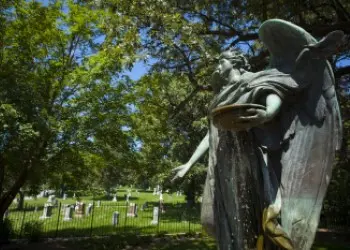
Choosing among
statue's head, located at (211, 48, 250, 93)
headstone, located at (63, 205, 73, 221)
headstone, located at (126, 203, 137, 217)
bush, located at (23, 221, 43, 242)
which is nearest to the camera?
statue's head, located at (211, 48, 250, 93)

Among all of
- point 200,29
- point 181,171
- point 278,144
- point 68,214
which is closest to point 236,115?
point 278,144

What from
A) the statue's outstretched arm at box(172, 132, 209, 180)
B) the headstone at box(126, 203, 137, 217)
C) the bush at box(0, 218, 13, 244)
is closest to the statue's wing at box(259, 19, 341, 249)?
the statue's outstretched arm at box(172, 132, 209, 180)

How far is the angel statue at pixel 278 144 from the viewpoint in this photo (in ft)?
10.1

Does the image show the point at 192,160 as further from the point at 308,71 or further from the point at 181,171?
the point at 308,71

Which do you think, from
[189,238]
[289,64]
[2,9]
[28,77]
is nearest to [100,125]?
[28,77]

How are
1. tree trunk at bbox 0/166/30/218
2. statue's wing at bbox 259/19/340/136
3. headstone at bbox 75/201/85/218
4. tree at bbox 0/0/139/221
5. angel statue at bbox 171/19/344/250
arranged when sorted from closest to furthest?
angel statue at bbox 171/19/344/250 → statue's wing at bbox 259/19/340/136 → tree at bbox 0/0/139/221 → tree trunk at bbox 0/166/30/218 → headstone at bbox 75/201/85/218

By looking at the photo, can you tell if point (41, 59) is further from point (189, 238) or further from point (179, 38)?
point (189, 238)

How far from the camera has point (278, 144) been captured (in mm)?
3281

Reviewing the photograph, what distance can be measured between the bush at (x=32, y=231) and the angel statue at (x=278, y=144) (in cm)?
1173

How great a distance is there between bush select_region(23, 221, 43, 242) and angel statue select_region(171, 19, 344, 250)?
11.7m

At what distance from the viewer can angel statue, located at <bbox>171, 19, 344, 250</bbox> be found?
10.1ft

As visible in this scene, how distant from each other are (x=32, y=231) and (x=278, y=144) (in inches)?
504

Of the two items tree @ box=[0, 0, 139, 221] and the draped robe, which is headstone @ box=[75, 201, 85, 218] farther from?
the draped robe

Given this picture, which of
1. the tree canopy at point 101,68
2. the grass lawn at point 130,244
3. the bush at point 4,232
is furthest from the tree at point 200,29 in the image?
the bush at point 4,232
